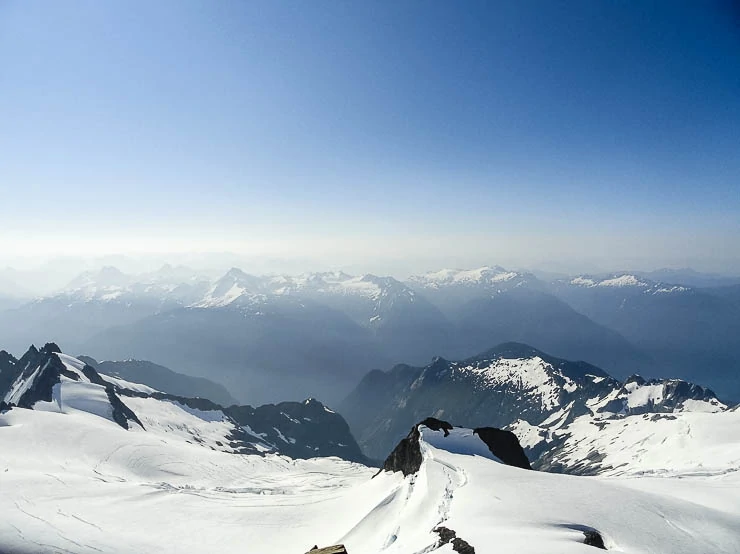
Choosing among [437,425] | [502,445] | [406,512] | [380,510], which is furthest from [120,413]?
[406,512]

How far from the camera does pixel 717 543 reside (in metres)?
26.0

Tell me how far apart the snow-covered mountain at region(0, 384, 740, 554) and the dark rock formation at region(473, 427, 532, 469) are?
743 mm

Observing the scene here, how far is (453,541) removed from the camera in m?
25.6

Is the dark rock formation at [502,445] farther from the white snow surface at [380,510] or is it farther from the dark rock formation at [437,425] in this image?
the dark rock formation at [437,425]

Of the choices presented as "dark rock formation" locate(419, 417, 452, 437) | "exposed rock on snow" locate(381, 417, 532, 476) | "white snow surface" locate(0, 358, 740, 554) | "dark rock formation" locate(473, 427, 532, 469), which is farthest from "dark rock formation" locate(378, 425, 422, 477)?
"dark rock formation" locate(473, 427, 532, 469)

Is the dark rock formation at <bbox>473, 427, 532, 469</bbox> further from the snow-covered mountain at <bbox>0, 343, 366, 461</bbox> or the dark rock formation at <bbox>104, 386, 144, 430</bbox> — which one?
the dark rock formation at <bbox>104, 386, 144, 430</bbox>

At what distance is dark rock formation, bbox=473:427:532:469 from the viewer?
63.4m

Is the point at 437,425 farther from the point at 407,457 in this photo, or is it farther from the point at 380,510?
the point at 380,510

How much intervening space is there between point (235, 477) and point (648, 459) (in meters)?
149

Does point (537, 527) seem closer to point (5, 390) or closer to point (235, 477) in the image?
point (235, 477)

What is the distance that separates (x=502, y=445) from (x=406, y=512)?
35082 millimetres

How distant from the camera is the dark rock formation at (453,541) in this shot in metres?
24.0

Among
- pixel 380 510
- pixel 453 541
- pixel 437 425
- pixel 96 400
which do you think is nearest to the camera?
pixel 453 541

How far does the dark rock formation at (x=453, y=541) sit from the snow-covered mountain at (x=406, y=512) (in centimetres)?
15
